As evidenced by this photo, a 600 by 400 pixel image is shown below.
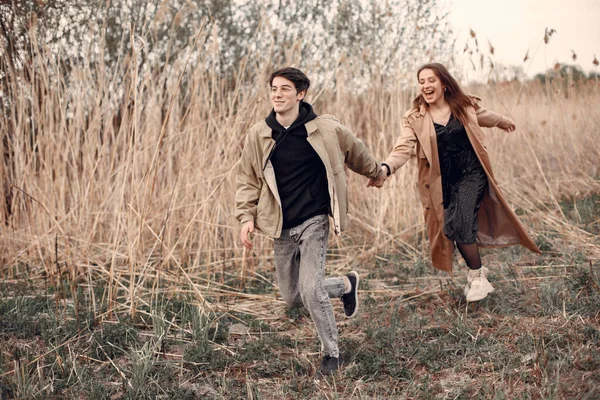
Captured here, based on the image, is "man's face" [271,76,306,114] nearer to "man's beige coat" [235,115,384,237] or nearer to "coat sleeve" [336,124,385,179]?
"man's beige coat" [235,115,384,237]

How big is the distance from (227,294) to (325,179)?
144 centimetres

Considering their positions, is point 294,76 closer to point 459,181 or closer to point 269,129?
point 269,129

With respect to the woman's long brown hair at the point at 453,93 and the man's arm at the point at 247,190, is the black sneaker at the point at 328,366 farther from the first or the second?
the woman's long brown hair at the point at 453,93

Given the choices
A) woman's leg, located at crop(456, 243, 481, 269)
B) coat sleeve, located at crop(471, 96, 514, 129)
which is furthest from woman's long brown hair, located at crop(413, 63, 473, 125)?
woman's leg, located at crop(456, 243, 481, 269)

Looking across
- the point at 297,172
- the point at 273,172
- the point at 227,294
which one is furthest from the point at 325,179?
the point at 227,294

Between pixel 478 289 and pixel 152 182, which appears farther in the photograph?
pixel 478 289

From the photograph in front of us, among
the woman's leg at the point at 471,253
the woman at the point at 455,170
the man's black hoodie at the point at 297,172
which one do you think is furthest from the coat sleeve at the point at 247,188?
the woman's leg at the point at 471,253

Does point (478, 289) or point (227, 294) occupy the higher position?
point (478, 289)

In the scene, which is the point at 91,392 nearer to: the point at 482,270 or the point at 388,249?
the point at 482,270

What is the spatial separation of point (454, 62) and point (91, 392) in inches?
208

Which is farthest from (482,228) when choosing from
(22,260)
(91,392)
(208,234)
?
(22,260)

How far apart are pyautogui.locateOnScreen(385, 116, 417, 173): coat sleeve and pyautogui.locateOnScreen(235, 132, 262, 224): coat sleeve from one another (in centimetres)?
93

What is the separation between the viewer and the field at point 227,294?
2719 millimetres

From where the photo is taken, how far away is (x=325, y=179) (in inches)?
118
